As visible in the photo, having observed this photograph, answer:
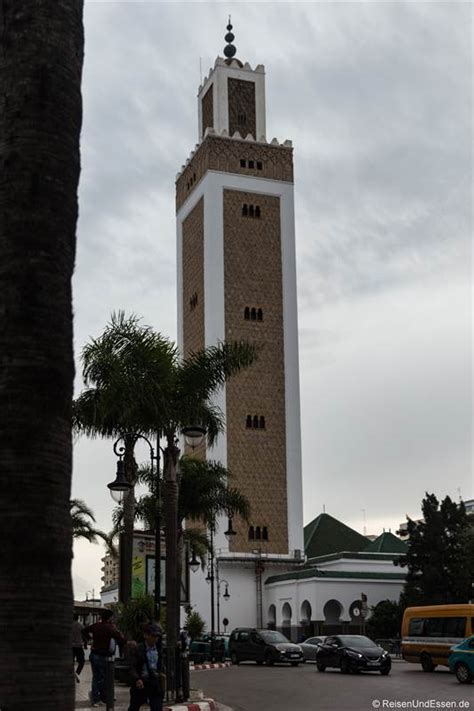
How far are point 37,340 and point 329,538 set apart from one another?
68.6 meters

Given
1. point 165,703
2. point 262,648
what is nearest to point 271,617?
point 262,648

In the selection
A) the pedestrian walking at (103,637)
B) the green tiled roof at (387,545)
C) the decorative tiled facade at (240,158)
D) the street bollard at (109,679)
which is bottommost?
the street bollard at (109,679)

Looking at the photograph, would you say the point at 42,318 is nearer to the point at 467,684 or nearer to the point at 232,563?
the point at 467,684

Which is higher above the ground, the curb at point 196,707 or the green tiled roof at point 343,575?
the green tiled roof at point 343,575

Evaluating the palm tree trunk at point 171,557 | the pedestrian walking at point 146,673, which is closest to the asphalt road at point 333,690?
the palm tree trunk at point 171,557

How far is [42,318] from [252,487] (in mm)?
57663

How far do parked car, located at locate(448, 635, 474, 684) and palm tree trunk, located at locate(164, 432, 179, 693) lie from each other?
21.7 ft

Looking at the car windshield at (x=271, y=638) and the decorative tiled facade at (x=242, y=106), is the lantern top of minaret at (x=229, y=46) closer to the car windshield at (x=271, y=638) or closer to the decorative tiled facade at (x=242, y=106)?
the decorative tiled facade at (x=242, y=106)

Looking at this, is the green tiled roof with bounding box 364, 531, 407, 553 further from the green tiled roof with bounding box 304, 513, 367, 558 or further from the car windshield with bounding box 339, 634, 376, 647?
the car windshield with bounding box 339, 634, 376, 647

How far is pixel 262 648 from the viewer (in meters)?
36.8

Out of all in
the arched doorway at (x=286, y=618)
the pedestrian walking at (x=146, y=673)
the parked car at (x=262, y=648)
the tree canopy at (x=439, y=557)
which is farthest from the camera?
the arched doorway at (x=286, y=618)

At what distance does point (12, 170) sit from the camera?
6.19m

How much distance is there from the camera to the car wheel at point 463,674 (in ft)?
74.6

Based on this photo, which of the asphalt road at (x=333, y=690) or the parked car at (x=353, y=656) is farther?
the parked car at (x=353, y=656)
